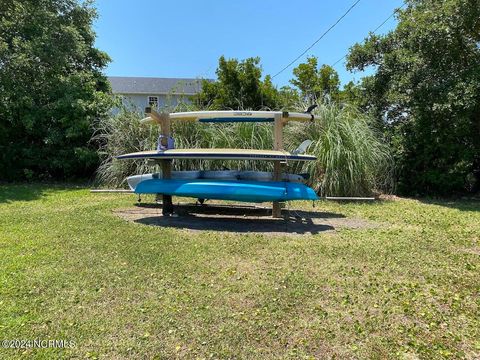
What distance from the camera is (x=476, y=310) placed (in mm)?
2596

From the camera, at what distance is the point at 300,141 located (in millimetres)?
8141

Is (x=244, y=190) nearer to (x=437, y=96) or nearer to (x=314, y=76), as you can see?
(x=437, y=96)

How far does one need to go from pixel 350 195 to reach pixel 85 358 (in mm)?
6295

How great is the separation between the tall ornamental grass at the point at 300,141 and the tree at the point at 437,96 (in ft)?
2.21

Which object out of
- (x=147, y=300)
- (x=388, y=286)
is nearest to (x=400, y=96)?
(x=388, y=286)

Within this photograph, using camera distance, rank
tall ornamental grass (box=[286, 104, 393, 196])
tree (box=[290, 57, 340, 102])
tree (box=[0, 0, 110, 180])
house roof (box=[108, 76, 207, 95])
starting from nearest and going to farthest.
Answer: tall ornamental grass (box=[286, 104, 393, 196]) → tree (box=[0, 0, 110, 180]) → tree (box=[290, 57, 340, 102]) → house roof (box=[108, 76, 207, 95])

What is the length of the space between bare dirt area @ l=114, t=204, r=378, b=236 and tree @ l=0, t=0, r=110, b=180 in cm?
459

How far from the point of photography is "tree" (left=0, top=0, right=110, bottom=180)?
31.4 feet

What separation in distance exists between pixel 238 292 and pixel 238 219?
2816 millimetres

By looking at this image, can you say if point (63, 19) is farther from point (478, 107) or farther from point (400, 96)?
point (478, 107)

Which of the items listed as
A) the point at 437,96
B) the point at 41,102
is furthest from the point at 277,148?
the point at 41,102

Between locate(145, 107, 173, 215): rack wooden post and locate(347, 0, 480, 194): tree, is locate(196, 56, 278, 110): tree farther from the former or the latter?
locate(145, 107, 173, 215): rack wooden post

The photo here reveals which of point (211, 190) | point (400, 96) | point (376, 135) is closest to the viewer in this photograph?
point (211, 190)

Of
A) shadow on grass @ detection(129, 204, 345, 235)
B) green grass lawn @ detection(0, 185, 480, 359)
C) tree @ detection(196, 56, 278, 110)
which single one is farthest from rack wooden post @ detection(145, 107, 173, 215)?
tree @ detection(196, 56, 278, 110)
